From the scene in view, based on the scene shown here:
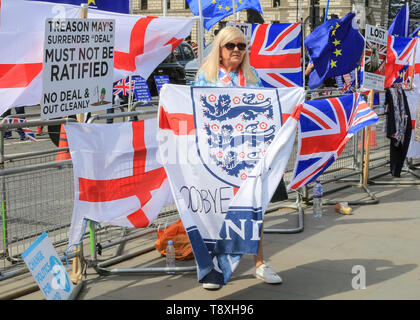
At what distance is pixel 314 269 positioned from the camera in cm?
579

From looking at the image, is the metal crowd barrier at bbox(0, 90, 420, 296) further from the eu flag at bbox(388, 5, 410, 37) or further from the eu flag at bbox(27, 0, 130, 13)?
the eu flag at bbox(388, 5, 410, 37)

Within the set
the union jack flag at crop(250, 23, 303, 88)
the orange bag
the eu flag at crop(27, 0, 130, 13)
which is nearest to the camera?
the orange bag

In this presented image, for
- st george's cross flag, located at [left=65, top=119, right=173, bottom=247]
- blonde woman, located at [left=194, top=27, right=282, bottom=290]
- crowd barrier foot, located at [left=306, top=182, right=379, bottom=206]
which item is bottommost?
crowd barrier foot, located at [left=306, top=182, right=379, bottom=206]

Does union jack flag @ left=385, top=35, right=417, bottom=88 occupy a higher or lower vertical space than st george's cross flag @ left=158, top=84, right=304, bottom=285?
→ higher

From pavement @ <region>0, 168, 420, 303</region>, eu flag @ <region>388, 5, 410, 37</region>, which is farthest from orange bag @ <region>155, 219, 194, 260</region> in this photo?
eu flag @ <region>388, 5, 410, 37</region>

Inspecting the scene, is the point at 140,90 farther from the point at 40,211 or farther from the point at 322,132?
the point at 40,211

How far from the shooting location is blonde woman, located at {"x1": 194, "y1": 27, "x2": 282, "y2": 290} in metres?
5.58

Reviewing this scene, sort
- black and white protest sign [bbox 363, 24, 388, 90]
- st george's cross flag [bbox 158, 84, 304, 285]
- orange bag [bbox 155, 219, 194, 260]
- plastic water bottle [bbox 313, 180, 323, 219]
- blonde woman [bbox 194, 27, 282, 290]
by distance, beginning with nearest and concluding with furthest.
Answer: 1. st george's cross flag [bbox 158, 84, 304, 285]
2. blonde woman [bbox 194, 27, 282, 290]
3. orange bag [bbox 155, 219, 194, 260]
4. plastic water bottle [bbox 313, 180, 323, 219]
5. black and white protest sign [bbox 363, 24, 388, 90]

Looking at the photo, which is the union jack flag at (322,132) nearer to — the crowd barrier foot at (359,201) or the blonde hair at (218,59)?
the crowd barrier foot at (359,201)

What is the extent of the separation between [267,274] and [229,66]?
5.52ft

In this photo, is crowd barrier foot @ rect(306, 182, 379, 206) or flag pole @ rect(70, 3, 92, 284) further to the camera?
crowd barrier foot @ rect(306, 182, 379, 206)

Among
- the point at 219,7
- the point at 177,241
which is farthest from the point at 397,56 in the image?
the point at 177,241

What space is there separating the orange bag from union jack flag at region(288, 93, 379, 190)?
1307mm

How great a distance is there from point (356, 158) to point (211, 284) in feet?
18.3
